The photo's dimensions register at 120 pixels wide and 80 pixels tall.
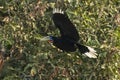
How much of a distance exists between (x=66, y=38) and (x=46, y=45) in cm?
31

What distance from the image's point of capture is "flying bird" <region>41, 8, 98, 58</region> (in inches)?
147

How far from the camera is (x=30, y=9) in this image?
4.14 m

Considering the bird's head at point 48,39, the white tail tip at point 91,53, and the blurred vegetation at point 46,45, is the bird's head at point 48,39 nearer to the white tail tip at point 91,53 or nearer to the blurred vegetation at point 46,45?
the blurred vegetation at point 46,45

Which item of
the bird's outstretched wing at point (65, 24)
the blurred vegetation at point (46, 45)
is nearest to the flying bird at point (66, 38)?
the bird's outstretched wing at point (65, 24)

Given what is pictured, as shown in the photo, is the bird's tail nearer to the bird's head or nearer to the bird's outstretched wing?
the bird's outstretched wing

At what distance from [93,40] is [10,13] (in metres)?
0.88

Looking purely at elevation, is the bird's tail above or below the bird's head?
below

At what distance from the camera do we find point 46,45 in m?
4.05

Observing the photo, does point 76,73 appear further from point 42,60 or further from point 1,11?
point 1,11

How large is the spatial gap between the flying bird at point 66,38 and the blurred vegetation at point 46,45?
0.18 metres

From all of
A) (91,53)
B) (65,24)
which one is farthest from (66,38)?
(91,53)

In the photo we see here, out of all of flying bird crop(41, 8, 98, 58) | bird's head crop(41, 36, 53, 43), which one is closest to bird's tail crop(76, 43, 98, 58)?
flying bird crop(41, 8, 98, 58)

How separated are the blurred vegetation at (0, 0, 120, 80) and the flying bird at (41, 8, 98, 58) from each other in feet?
0.60

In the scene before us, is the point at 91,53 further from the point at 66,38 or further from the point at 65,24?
the point at 65,24
